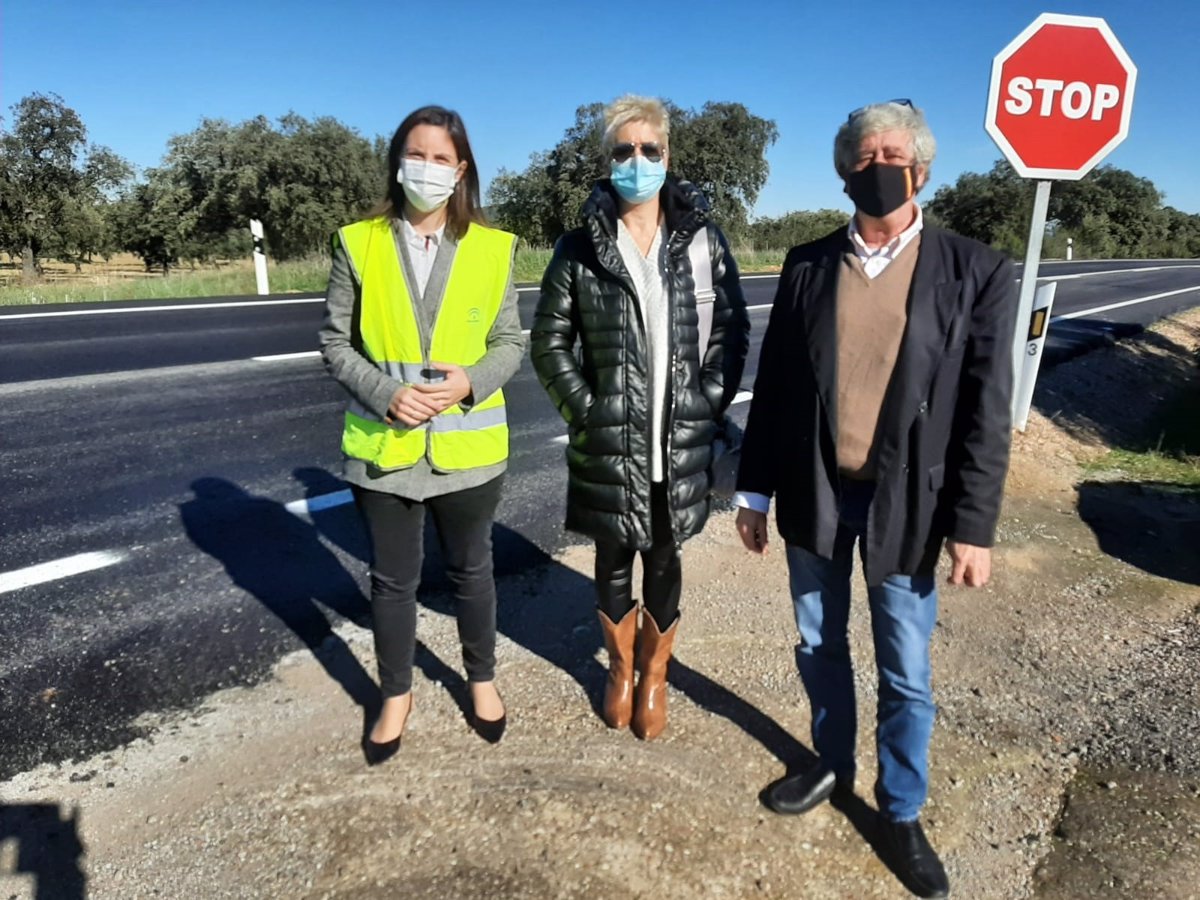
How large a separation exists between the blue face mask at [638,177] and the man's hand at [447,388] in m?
0.77

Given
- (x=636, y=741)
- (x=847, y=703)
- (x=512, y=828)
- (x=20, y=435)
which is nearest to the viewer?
(x=512, y=828)

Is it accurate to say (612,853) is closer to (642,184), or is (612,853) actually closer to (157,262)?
(642,184)

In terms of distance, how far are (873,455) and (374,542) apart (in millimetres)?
1551

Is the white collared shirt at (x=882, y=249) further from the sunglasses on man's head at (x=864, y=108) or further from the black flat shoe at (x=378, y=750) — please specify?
the black flat shoe at (x=378, y=750)

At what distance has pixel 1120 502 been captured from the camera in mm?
5352

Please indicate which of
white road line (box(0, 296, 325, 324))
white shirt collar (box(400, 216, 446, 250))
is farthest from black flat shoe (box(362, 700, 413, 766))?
white road line (box(0, 296, 325, 324))

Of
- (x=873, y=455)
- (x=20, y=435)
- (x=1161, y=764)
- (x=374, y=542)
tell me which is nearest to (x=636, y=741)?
(x=374, y=542)

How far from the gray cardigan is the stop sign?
422 cm

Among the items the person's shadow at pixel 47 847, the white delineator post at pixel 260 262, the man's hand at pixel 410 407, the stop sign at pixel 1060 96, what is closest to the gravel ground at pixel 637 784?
the person's shadow at pixel 47 847

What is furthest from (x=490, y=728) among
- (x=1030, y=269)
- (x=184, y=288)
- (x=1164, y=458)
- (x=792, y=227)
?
(x=792, y=227)

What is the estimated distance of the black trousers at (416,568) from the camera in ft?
8.76

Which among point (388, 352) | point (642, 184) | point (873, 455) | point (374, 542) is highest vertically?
point (642, 184)

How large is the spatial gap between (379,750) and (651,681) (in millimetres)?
922

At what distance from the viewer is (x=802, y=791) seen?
251 centimetres
